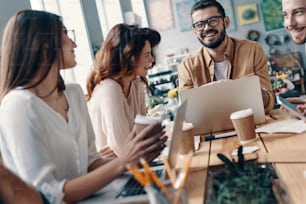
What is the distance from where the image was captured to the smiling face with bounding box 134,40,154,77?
98 centimetres

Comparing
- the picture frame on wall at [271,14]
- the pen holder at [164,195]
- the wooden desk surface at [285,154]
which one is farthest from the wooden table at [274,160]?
the picture frame on wall at [271,14]

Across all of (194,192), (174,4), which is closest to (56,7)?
(194,192)

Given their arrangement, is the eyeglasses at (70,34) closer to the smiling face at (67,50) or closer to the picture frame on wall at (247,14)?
the smiling face at (67,50)

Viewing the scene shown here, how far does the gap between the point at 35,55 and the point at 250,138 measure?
505mm

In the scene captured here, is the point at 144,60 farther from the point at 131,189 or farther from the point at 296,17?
the point at 131,189

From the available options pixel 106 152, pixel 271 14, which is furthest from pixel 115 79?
pixel 271 14

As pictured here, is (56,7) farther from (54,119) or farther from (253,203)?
(253,203)

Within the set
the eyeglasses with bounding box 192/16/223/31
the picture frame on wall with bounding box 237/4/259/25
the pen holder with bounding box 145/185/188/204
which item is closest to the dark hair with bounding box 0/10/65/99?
the pen holder with bounding box 145/185/188/204

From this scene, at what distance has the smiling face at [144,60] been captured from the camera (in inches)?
38.7

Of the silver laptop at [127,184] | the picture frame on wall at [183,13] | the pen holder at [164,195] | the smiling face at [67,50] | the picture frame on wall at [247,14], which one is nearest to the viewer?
the pen holder at [164,195]

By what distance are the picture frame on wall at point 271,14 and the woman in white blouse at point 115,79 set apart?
8.23 ft

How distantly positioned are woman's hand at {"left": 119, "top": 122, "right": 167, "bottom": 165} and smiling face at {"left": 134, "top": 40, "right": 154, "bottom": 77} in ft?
1.53

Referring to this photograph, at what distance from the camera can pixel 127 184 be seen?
1.82 feet

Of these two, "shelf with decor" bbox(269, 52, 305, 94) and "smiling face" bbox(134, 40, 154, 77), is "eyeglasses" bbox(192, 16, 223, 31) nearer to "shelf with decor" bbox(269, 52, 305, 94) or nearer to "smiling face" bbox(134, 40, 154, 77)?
"smiling face" bbox(134, 40, 154, 77)
